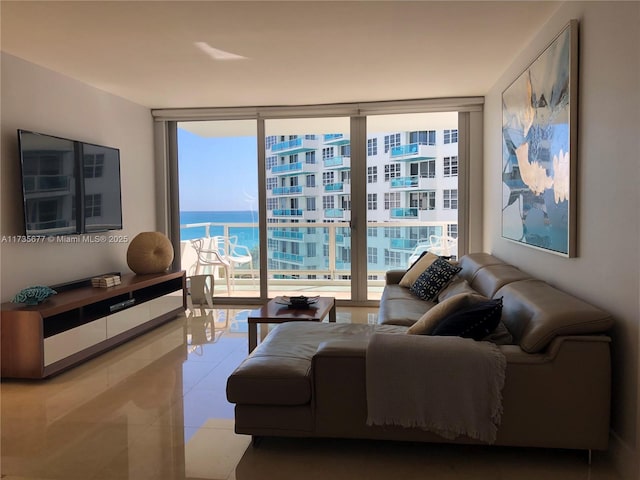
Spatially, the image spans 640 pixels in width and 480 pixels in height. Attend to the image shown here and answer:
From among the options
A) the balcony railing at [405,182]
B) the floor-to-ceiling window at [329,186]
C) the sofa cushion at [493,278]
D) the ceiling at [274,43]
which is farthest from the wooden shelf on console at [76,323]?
the sofa cushion at [493,278]

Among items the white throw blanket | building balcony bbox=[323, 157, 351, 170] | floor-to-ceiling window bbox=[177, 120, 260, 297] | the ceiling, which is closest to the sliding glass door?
building balcony bbox=[323, 157, 351, 170]

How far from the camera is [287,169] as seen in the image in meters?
6.15

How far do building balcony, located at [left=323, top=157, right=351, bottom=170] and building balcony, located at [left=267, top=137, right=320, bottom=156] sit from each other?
0.80 feet

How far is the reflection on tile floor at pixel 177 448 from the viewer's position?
2.18 m

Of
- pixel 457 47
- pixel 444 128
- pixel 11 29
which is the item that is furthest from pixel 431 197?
pixel 11 29

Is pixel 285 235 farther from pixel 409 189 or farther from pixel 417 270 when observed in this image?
pixel 417 270

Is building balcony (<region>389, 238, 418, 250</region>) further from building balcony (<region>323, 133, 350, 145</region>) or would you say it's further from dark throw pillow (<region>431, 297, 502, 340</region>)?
dark throw pillow (<region>431, 297, 502, 340</region>)

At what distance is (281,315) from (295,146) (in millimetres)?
3016

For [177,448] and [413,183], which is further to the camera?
[413,183]

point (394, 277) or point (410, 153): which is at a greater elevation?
point (410, 153)

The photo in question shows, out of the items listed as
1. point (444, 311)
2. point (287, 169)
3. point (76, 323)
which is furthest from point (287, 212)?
point (444, 311)

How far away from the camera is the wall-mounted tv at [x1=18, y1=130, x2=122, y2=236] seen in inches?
151

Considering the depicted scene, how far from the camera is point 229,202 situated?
21.3 ft

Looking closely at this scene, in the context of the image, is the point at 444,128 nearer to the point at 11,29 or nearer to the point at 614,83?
the point at 614,83
